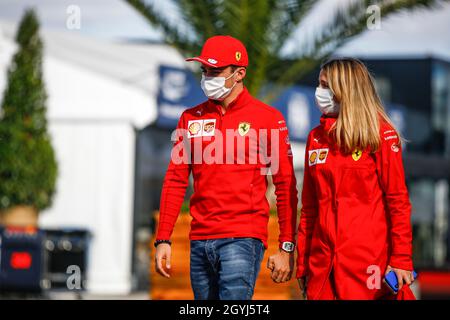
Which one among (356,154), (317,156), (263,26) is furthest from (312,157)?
(263,26)

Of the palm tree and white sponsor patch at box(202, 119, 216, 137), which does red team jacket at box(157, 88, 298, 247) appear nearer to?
white sponsor patch at box(202, 119, 216, 137)

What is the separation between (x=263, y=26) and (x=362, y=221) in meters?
7.43

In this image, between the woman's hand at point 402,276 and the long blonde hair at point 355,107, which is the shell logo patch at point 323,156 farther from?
the woman's hand at point 402,276

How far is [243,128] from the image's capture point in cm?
491

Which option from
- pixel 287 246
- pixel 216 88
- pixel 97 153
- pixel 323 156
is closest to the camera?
pixel 323 156

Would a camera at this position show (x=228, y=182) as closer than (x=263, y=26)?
Yes

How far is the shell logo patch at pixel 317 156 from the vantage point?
4602 millimetres

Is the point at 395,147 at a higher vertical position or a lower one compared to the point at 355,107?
lower

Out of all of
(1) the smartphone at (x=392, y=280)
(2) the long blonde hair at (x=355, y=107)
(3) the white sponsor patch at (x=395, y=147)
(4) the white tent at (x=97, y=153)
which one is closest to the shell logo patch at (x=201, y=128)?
(2) the long blonde hair at (x=355, y=107)

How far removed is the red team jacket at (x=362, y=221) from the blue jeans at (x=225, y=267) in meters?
0.34

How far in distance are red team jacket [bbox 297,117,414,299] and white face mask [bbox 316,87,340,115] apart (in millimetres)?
237

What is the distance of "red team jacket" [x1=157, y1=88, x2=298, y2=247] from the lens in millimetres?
4789

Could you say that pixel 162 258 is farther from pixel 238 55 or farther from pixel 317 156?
pixel 238 55
